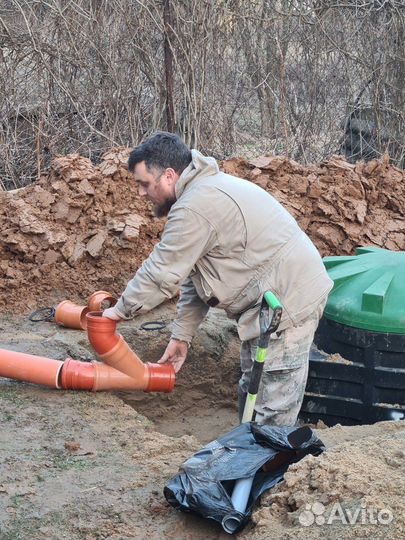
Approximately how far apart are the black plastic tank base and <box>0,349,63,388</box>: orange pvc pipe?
1662mm

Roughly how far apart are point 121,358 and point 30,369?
64 centimetres

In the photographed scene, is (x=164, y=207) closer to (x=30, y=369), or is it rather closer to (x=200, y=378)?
(x=30, y=369)

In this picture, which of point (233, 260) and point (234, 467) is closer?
point (234, 467)

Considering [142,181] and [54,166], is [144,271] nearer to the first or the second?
[142,181]

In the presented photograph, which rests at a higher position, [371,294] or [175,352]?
[371,294]

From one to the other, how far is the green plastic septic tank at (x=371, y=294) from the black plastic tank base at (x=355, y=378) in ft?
0.21

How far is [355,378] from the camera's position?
208 inches

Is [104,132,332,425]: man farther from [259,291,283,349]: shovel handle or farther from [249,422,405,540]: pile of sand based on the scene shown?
[249,422,405,540]: pile of sand

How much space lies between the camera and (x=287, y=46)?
34.1 feet

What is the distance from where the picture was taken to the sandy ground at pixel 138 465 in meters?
3.26

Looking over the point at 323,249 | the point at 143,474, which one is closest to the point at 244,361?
the point at 143,474

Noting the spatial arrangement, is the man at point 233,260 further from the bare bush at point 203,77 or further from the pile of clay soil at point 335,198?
the bare bush at point 203,77

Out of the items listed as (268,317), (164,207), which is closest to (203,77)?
(164,207)

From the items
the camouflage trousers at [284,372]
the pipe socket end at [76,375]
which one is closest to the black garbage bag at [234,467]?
the camouflage trousers at [284,372]
